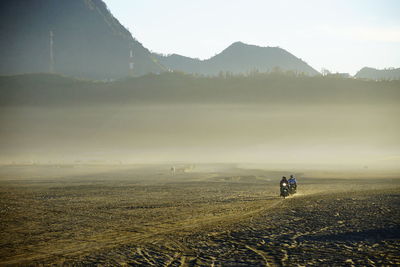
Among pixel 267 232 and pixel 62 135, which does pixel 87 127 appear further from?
pixel 267 232

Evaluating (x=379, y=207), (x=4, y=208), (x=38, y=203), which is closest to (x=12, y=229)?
(x=4, y=208)

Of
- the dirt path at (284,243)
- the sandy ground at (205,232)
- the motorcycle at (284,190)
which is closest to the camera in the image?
the dirt path at (284,243)

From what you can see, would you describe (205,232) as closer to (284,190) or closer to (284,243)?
(284,243)

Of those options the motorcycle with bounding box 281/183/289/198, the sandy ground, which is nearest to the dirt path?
the sandy ground

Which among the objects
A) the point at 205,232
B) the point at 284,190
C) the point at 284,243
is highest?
the point at 284,190

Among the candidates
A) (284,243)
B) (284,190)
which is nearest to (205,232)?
(284,243)

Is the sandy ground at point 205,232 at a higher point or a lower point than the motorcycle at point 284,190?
lower

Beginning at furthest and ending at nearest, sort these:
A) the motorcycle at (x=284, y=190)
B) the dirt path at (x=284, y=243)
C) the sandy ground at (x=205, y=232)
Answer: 1. the motorcycle at (x=284, y=190)
2. the sandy ground at (x=205, y=232)
3. the dirt path at (x=284, y=243)

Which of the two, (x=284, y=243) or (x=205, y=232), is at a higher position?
(x=205, y=232)

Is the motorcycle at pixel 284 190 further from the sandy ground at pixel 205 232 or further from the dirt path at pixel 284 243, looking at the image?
the dirt path at pixel 284 243

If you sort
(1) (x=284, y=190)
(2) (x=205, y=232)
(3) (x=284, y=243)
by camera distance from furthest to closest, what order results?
(1) (x=284, y=190)
(2) (x=205, y=232)
(3) (x=284, y=243)

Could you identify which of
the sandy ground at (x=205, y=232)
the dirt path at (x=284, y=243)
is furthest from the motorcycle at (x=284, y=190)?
the dirt path at (x=284, y=243)

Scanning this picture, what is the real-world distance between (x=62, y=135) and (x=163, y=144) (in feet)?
136

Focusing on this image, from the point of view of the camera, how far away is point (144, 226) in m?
18.1
